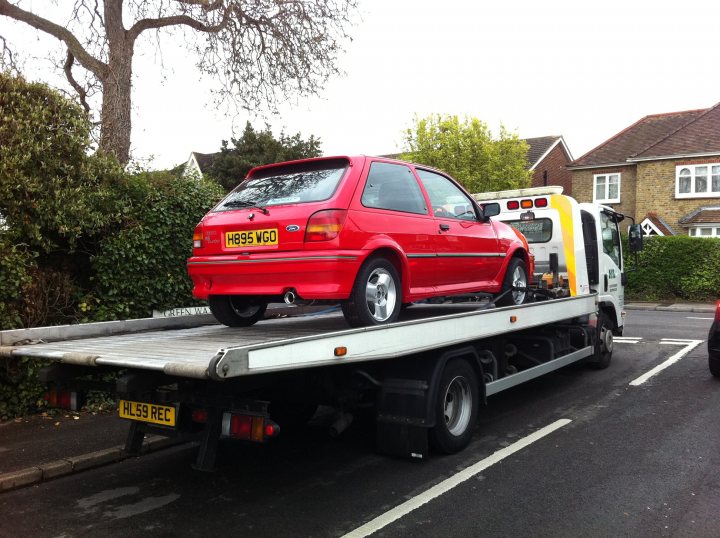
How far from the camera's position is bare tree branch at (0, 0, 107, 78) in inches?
416

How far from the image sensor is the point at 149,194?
7.16m

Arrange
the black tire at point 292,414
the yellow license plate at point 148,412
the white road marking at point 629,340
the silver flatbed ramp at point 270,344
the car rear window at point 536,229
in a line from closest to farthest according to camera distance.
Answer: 1. the silver flatbed ramp at point 270,344
2. the yellow license plate at point 148,412
3. the black tire at point 292,414
4. the car rear window at point 536,229
5. the white road marking at point 629,340

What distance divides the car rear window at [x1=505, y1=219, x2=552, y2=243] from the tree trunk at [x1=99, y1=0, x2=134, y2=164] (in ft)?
19.1

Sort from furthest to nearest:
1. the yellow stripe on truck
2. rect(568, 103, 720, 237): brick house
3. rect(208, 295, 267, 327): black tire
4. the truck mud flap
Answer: rect(568, 103, 720, 237): brick house → the yellow stripe on truck → rect(208, 295, 267, 327): black tire → the truck mud flap

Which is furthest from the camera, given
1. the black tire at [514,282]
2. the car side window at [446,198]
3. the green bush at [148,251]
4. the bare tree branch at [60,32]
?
the bare tree branch at [60,32]

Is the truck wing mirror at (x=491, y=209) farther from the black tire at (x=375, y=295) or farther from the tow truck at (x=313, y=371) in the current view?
the black tire at (x=375, y=295)

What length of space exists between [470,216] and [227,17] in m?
8.22

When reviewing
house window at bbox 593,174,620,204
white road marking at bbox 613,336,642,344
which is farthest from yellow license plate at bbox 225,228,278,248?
house window at bbox 593,174,620,204

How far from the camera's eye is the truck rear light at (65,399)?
4305 millimetres

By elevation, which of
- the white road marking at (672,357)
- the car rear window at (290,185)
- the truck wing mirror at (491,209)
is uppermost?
the car rear window at (290,185)

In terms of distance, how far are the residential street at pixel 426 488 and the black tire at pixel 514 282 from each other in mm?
1234

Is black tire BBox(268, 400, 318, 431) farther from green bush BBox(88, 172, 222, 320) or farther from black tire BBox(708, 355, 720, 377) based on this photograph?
black tire BBox(708, 355, 720, 377)

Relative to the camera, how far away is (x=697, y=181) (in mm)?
27406

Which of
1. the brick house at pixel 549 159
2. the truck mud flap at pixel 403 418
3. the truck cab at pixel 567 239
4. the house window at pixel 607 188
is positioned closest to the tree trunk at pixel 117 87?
the truck cab at pixel 567 239
